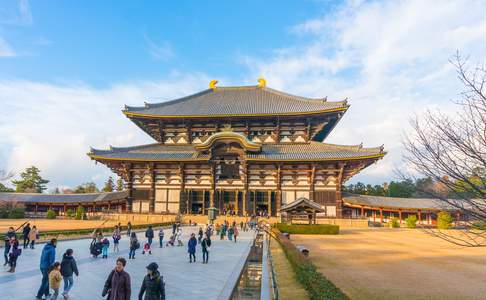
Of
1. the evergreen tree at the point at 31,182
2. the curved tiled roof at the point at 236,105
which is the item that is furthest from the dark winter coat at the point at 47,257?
the evergreen tree at the point at 31,182

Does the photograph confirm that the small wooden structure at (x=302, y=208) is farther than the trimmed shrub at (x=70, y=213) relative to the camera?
No

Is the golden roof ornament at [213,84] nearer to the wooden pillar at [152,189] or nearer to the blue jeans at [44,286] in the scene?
the wooden pillar at [152,189]

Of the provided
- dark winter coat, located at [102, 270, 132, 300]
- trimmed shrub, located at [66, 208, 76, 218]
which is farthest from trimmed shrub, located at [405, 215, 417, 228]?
trimmed shrub, located at [66, 208, 76, 218]

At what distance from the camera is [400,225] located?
4253 centimetres

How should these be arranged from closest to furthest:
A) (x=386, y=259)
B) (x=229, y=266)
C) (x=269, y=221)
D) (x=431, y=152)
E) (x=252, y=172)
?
(x=431, y=152), (x=229, y=266), (x=386, y=259), (x=269, y=221), (x=252, y=172)

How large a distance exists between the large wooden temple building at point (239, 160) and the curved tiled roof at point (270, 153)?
0.37 ft

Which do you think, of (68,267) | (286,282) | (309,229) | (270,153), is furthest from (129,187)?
(286,282)

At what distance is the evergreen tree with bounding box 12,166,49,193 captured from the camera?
7181 cm

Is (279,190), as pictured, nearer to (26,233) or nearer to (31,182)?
(26,233)

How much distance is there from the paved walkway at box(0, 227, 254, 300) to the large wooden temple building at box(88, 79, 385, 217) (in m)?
22.4

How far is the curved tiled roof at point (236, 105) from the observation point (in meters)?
42.9

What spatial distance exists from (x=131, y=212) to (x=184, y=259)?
2856 centimetres

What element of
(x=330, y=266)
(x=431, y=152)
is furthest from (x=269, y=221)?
(x=431, y=152)

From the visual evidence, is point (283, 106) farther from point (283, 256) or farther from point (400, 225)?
point (283, 256)
